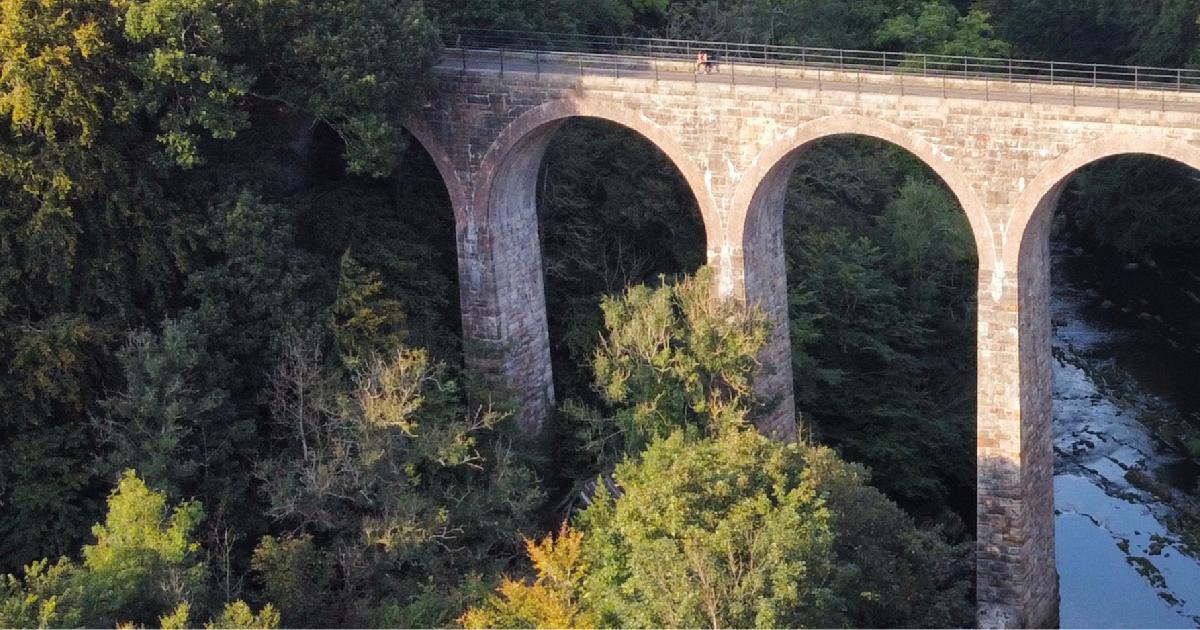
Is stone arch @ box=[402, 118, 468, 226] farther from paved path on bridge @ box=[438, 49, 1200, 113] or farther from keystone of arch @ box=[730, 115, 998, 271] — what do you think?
keystone of arch @ box=[730, 115, 998, 271]

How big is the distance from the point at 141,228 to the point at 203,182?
1.74 metres

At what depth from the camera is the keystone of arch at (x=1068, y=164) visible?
27500 mm

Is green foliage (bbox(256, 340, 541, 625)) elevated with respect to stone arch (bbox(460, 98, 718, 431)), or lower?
lower

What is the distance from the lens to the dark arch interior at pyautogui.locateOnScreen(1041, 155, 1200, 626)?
3544cm

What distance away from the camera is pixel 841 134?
103 ft

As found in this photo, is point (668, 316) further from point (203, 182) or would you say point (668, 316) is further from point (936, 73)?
point (203, 182)

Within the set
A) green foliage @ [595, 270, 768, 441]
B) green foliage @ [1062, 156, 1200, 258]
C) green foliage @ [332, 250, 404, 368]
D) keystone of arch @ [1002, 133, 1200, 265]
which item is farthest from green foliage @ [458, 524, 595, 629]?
green foliage @ [1062, 156, 1200, 258]

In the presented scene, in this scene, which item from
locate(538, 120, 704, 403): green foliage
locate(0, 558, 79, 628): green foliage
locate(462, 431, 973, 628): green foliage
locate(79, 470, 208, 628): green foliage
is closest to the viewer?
locate(462, 431, 973, 628): green foliage

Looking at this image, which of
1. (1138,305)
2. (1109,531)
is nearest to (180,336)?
(1109,531)

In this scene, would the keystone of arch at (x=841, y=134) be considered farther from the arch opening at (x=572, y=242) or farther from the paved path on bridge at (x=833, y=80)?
the arch opening at (x=572, y=242)

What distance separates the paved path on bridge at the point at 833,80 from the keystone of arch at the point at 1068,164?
0.62 m

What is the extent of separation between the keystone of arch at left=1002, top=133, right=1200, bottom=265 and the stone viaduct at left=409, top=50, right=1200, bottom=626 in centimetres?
3

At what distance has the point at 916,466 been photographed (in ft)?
128

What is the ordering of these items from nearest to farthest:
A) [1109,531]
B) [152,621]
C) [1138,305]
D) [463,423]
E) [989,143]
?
[152,621], [989,143], [463,423], [1109,531], [1138,305]
